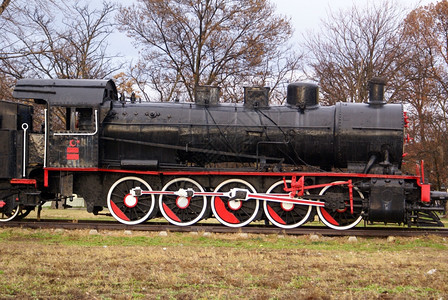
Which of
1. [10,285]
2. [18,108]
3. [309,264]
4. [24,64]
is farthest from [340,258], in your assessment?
[24,64]

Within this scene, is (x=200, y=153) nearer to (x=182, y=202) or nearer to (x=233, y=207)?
(x=182, y=202)

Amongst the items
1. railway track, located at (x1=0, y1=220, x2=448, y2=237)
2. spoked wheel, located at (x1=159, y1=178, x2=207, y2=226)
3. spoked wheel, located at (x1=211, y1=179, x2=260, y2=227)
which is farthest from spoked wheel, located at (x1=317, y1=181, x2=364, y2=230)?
spoked wheel, located at (x1=159, y1=178, x2=207, y2=226)

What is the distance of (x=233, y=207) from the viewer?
512 inches

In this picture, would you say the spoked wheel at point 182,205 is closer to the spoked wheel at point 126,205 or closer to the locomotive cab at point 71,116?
the spoked wheel at point 126,205

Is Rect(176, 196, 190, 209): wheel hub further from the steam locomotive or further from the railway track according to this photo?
the railway track

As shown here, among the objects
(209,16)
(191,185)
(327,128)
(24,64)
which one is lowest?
(191,185)

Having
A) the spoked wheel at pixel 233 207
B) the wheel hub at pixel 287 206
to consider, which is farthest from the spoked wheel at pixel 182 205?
the wheel hub at pixel 287 206

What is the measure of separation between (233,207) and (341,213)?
2.81m

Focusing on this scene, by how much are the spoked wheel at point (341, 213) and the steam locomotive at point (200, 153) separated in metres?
0.03

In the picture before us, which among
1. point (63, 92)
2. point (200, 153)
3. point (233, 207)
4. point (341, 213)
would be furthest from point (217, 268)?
point (63, 92)

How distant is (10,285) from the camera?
636 cm

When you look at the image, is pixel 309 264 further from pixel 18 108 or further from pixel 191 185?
pixel 18 108

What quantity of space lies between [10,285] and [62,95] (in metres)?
7.47

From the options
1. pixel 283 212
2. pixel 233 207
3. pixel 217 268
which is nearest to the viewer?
pixel 217 268
